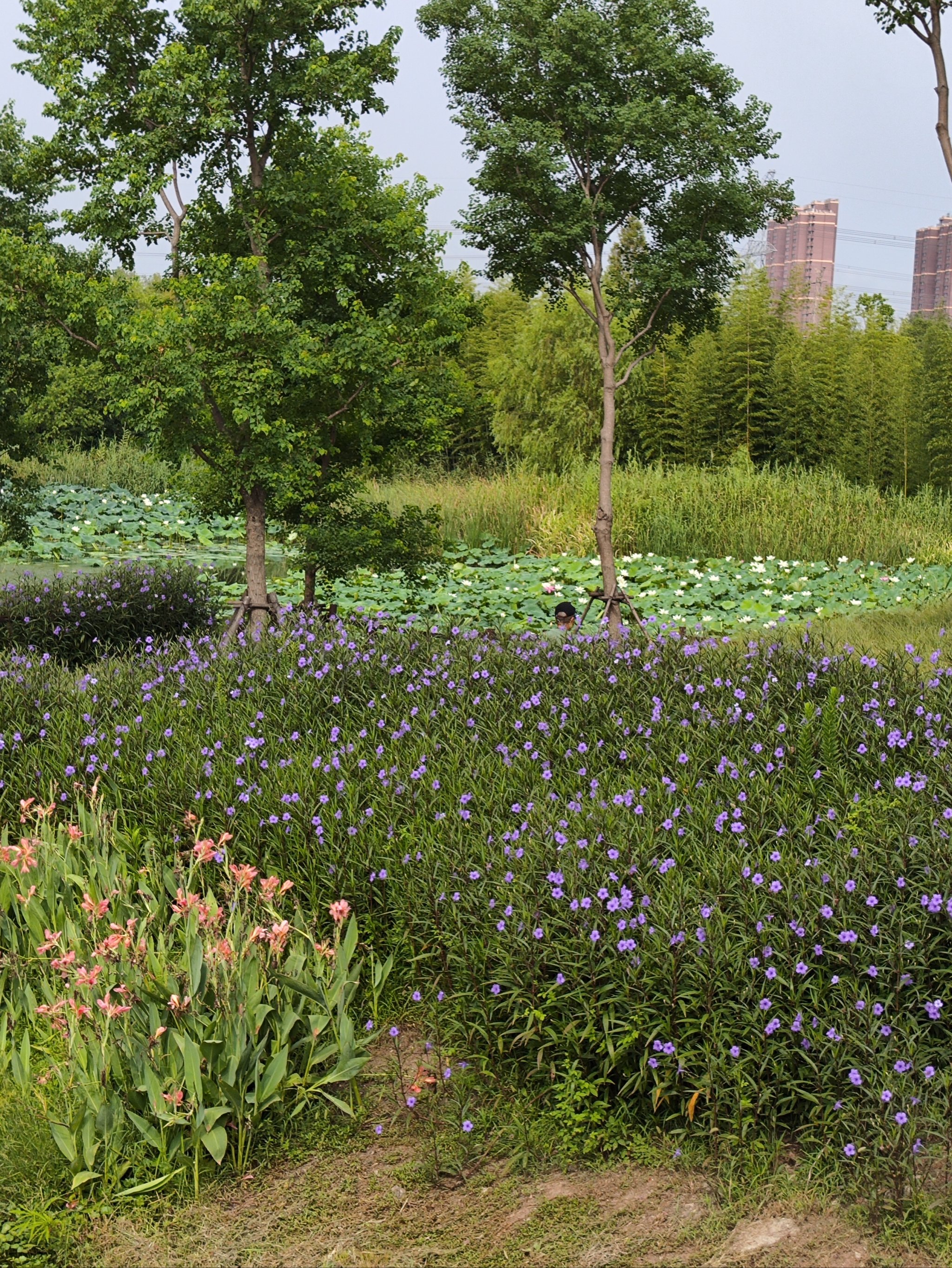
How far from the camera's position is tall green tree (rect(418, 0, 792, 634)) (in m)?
8.72

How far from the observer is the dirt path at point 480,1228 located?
281 cm

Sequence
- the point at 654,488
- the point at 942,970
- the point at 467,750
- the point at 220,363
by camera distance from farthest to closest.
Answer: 1. the point at 654,488
2. the point at 220,363
3. the point at 467,750
4. the point at 942,970

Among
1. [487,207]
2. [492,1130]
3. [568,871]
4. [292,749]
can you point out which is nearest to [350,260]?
[487,207]

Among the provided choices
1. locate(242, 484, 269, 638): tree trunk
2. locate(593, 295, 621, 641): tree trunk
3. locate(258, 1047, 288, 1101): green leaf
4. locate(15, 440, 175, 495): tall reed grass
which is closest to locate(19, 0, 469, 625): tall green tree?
locate(242, 484, 269, 638): tree trunk

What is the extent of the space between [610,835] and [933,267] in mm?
66021

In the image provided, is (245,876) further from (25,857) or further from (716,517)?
(716,517)

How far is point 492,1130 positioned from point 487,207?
24.6 ft

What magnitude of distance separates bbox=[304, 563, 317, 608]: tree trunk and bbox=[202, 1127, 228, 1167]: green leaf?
20.9ft

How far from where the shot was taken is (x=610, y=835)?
159 inches

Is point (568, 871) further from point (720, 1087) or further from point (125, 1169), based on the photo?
point (125, 1169)

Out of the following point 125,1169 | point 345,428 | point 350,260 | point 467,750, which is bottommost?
point 125,1169

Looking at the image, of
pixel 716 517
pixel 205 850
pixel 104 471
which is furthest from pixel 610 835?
pixel 104 471

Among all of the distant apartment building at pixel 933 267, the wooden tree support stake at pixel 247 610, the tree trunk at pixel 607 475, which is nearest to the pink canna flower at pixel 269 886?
the wooden tree support stake at pixel 247 610

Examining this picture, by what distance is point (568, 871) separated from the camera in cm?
373
